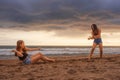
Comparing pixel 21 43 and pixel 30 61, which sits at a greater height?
pixel 21 43

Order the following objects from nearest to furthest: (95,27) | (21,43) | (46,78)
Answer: (46,78)
(21,43)
(95,27)

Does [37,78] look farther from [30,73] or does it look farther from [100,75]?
[100,75]

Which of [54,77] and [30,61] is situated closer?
[54,77]

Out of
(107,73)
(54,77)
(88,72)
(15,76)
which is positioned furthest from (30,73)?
(107,73)

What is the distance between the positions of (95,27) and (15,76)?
625 centimetres

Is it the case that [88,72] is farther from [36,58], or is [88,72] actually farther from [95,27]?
[95,27]

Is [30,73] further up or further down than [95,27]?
further down

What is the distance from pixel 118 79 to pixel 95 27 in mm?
6175

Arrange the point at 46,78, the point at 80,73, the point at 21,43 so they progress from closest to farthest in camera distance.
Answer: the point at 46,78, the point at 80,73, the point at 21,43

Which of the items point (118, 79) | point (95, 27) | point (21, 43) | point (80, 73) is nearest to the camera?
point (118, 79)

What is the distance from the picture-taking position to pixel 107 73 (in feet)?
29.8

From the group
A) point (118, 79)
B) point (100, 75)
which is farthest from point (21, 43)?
point (118, 79)

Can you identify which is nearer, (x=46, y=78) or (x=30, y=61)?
(x=46, y=78)

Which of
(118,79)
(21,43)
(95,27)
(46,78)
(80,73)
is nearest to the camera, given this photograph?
(118,79)
